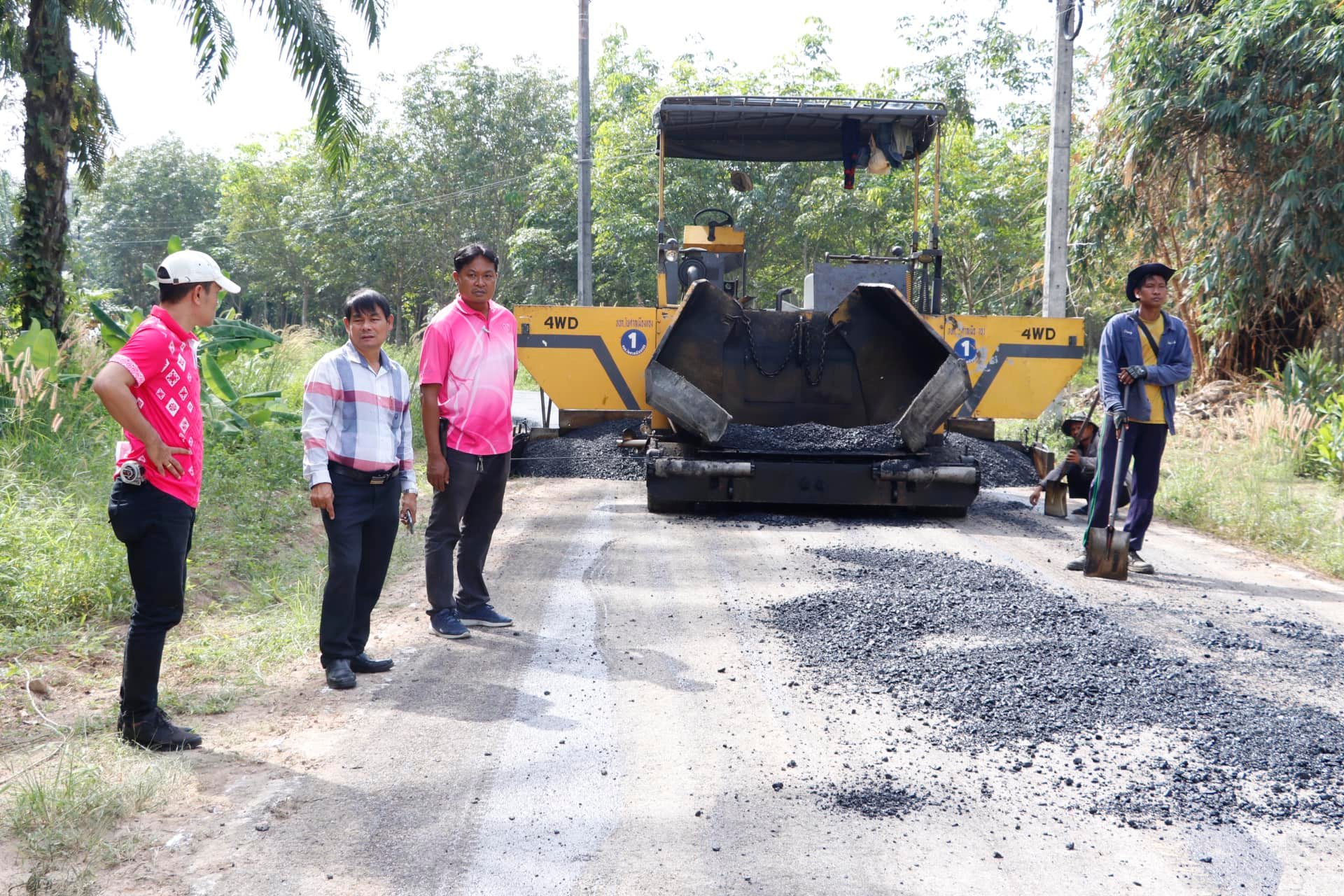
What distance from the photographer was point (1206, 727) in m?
3.96

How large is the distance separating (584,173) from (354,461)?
57.3 feet

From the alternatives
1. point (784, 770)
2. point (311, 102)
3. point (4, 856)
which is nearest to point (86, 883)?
point (4, 856)

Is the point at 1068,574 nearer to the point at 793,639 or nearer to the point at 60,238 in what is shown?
the point at 793,639

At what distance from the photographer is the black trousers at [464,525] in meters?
5.29

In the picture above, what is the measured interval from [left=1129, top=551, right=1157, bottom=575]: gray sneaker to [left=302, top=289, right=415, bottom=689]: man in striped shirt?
171 inches

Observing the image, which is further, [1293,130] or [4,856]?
[1293,130]

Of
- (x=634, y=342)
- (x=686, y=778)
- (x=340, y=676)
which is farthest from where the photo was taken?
(x=634, y=342)

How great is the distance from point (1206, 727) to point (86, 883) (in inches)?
137

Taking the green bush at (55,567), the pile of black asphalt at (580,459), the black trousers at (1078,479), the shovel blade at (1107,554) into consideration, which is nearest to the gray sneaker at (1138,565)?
the shovel blade at (1107,554)

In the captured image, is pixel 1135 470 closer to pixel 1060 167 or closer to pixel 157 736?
pixel 157 736

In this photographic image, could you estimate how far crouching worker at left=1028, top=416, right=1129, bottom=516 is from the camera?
8.55 m

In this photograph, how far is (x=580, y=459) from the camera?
37.0 feet

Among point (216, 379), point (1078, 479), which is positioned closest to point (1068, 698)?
point (1078, 479)

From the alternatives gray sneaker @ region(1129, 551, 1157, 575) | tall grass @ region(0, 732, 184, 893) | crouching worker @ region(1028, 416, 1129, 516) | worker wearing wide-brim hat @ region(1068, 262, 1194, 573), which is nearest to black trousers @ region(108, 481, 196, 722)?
tall grass @ region(0, 732, 184, 893)
